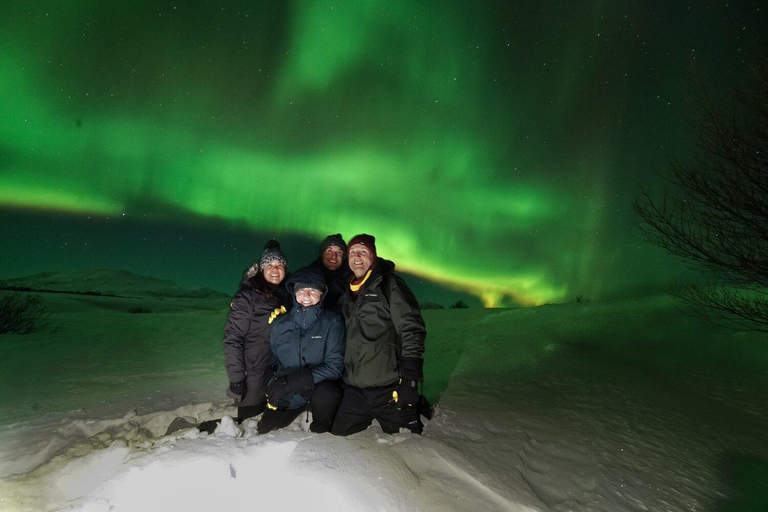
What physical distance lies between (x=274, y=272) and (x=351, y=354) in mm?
1323

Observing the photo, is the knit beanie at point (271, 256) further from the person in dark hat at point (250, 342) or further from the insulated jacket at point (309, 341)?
the insulated jacket at point (309, 341)

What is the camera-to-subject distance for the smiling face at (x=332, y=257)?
484 cm

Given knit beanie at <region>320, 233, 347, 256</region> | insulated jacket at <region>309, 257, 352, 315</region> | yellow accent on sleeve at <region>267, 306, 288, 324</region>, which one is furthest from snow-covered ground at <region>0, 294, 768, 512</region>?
knit beanie at <region>320, 233, 347, 256</region>

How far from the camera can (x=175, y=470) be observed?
240cm

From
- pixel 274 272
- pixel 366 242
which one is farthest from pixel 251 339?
A: pixel 366 242

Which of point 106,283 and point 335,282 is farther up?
point 335,282

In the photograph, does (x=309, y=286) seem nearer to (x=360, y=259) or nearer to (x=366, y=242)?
(x=360, y=259)

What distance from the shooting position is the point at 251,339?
4008 millimetres

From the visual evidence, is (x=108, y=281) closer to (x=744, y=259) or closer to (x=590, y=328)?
(x=590, y=328)

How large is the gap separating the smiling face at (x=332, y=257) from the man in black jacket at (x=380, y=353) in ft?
4.26

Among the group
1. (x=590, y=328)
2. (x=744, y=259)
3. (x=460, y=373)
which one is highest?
(x=744, y=259)

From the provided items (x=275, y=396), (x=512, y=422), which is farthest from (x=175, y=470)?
(x=512, y=422)

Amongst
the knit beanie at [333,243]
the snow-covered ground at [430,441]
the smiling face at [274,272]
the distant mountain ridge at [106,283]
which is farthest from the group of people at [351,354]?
the distant mountain ridge at [106,283]

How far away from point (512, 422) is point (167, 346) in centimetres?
843
